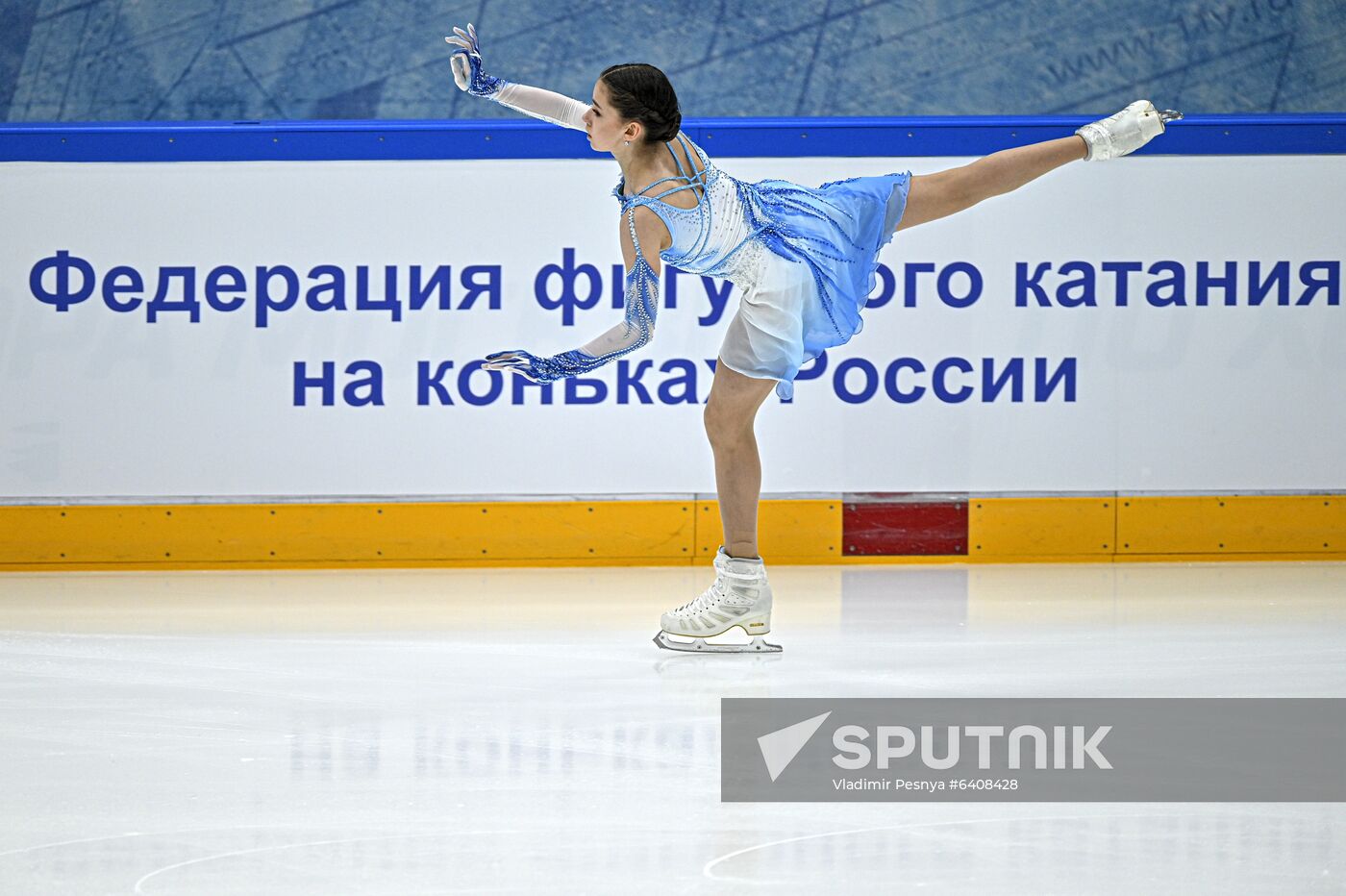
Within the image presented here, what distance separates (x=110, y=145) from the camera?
5332mm

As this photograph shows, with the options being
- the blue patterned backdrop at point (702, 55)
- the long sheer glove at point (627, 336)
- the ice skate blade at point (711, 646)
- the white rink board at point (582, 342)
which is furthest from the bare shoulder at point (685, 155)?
the blue patterned backdrop at point (702, 55)

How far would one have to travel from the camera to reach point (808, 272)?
3555mm

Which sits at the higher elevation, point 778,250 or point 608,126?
point 608,126

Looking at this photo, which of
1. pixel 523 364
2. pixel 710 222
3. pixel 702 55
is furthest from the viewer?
pixel 702 55

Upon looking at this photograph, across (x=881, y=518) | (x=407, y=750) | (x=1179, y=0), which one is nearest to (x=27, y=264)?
(x=881, y=518)

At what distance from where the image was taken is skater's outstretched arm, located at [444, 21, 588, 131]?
374 cm

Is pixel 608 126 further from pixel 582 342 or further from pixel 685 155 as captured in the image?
pixel 582 342

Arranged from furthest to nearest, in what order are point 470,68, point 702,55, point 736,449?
point 702,55, point 470,68, point 736,449

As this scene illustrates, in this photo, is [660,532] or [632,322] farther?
[660,532]

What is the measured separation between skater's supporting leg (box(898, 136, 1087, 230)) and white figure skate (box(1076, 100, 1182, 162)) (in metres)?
0.07

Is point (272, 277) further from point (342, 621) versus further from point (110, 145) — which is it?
point (342, 621)

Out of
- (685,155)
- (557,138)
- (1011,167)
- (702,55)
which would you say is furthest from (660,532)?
(702,55)

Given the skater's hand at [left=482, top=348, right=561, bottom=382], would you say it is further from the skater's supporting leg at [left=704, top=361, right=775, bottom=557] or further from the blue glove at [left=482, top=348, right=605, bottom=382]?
the skater's supporting leg at [left=704, top=361, right=775, bottom=557]

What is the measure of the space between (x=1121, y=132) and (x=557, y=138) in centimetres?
223
